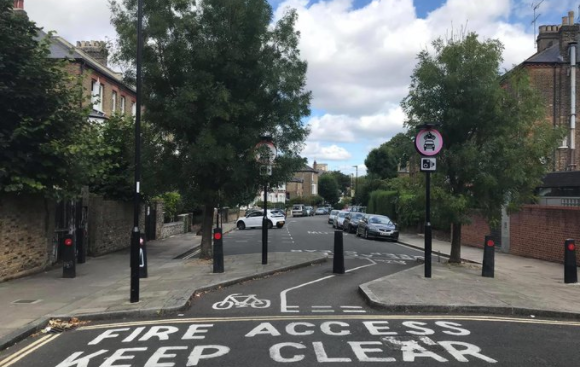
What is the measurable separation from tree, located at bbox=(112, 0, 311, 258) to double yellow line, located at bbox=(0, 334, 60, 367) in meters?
7.03

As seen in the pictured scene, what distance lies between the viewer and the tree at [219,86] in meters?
13.6

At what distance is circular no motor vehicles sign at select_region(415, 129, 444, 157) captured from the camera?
12.0 meters

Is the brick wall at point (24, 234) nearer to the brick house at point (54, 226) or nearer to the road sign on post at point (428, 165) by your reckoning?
the brick house at point (54, 226)

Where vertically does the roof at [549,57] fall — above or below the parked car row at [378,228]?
above

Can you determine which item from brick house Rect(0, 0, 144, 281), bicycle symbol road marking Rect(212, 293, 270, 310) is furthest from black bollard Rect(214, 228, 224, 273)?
brick house Rect(0, 0, 144, 281)

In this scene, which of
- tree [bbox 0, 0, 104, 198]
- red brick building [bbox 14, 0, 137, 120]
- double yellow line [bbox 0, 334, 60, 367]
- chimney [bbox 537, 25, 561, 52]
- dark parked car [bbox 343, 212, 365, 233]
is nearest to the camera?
double yellow line [bbox 0, 334, 60, 367]

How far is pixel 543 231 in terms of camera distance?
17.8 metres

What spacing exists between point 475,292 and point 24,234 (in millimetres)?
11079

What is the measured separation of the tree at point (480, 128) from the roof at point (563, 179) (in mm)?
9514

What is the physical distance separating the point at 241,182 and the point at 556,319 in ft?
30.1

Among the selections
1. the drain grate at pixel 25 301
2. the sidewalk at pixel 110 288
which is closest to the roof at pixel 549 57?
the sidewalk at pixel 110 288

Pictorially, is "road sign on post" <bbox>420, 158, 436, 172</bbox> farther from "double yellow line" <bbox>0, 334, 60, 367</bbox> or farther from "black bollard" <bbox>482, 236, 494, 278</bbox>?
"double yellow line" <bbox>0, 334, 60, 367</bbox>

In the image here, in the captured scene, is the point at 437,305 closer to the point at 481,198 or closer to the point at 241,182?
the point at 481,198

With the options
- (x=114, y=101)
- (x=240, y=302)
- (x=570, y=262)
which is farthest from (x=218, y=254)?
(x=114, y=101)
